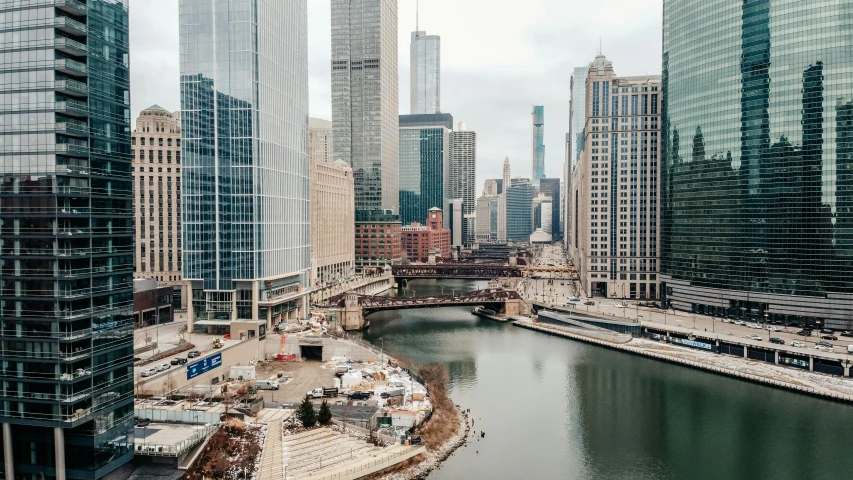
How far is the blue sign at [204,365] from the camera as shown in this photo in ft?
201

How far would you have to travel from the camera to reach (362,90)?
19300 centimetres

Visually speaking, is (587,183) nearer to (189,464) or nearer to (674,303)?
(674,303)

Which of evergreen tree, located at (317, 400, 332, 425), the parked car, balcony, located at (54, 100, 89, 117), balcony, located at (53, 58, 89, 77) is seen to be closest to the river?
evergreen tree, located at (317, 400, 332, 425)

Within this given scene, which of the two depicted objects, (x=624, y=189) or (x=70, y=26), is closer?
(x=70, y=26)

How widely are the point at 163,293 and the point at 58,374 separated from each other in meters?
54.7

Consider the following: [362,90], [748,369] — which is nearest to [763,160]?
[748,369]

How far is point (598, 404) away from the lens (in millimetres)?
65688

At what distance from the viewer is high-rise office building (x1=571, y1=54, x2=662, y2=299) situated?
129m

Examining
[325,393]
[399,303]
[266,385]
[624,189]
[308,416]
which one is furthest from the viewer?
[624,189]

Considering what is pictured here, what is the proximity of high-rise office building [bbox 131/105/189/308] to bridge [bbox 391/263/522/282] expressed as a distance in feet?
216

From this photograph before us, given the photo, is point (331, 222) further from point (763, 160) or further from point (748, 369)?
point (748, 369)

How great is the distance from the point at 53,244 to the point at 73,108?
8.35m

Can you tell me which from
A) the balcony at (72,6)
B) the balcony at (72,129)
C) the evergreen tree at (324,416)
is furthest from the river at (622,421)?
the balcony at (72,6)

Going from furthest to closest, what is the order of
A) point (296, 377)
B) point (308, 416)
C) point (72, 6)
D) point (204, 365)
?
point (296, 377), point (204, 365), point (308, 416), point (72, 6)
